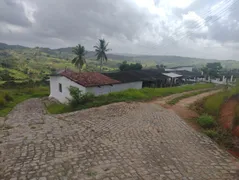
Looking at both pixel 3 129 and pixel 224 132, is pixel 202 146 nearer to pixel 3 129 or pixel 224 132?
pixel 224 132

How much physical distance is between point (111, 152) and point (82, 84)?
1174 cm

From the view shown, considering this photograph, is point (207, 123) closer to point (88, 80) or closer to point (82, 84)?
point (82, 84)

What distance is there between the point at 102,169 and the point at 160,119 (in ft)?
20.3

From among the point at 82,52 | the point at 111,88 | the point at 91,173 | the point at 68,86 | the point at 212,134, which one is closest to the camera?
the point at 91,173

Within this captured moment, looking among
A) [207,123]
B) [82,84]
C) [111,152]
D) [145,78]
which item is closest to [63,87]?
[82,84]

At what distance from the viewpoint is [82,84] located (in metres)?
17.2

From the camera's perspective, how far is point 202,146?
7168 mm

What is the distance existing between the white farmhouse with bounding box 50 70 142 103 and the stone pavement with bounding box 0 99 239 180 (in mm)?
8153

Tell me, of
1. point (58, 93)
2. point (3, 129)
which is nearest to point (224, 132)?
point (3, 129)

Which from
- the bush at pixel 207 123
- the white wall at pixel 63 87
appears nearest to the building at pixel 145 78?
the white wall at pixel 63 87

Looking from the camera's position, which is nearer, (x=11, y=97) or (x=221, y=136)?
(x=221, y=136)

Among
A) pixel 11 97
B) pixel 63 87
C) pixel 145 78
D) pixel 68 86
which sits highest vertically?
pixel 145 78

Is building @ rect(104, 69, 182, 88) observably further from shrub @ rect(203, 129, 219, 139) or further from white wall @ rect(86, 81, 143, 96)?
shrub @ rect(203, 129, 219, 139)

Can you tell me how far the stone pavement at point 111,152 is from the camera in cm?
499
